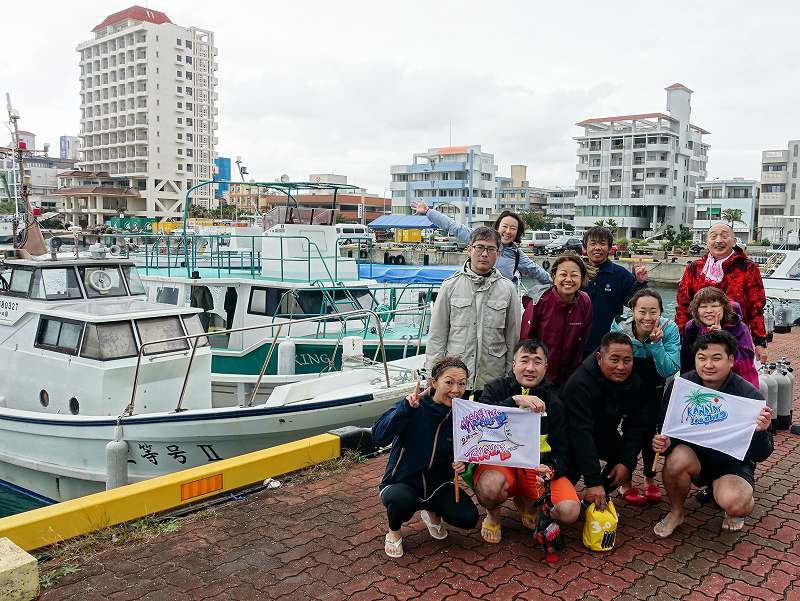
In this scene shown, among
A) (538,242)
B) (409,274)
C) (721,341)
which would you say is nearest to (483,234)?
(721,341)

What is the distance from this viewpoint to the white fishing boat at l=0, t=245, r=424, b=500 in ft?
25.2

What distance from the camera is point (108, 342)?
7.96m

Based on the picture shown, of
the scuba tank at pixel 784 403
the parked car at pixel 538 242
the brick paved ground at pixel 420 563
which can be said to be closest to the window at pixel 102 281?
the brick paved ground at pixel 420 563

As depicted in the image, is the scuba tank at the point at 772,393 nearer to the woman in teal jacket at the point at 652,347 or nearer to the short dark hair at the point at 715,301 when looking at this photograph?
the short dark hair at the point at 715,301

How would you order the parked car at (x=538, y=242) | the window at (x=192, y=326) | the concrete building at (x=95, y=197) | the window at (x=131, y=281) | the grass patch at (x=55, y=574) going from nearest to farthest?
1. the grass patch at (x=55, y=574)
2. the window at (x=192, y=326)
3. the window at (x=131, y=281)
4. the parked car at (x=538, y=242)
5. the concrete building at (x=95, y=197)

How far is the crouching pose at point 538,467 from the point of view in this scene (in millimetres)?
4391

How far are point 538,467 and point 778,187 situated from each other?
77400mm

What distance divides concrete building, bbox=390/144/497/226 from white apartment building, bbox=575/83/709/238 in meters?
13.9

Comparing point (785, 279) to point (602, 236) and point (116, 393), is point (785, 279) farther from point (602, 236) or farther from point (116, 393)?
point (116, 393)

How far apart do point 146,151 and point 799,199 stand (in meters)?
71.6

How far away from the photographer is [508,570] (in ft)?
14.0

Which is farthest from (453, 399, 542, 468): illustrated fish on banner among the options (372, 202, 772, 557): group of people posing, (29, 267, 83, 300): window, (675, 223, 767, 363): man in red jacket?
(29, 267, 83, 300): window

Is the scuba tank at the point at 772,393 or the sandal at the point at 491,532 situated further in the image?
the scuba tank at the point at 772,393

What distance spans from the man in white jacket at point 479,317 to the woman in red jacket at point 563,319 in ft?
0.58
